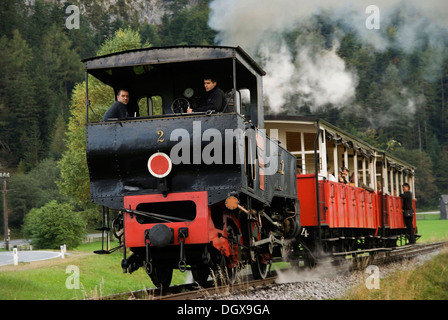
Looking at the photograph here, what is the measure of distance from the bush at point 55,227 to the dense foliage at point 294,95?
42.9 metres

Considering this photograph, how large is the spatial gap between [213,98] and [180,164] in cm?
118

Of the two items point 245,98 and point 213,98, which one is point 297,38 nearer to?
point 245,98

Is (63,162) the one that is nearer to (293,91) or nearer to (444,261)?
(444,261)

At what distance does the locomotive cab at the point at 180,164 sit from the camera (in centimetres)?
945

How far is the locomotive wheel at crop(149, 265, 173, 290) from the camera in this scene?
11000 mm

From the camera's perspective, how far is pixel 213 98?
10.0 meters

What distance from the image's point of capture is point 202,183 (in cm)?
962

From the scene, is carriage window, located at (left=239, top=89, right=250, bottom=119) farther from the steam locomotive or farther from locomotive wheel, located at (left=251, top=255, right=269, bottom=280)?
locomotive wheel, located at (left=251, top=255, right=269, bottom=280)

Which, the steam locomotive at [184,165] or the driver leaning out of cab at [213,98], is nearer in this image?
the steam locomotive at [184,165]

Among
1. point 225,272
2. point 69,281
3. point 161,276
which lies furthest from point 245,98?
point 69,281

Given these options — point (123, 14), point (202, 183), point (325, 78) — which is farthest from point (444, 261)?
point (123, 14)

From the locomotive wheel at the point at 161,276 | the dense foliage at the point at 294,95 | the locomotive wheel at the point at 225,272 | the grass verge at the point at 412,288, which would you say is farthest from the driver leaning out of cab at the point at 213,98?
the dense foliage at the point at 294,95

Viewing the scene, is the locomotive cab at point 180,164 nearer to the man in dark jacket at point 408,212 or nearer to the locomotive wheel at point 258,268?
the locomotive wheel at point 258,268

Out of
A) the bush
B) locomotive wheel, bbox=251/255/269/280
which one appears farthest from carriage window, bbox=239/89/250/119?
the bush
